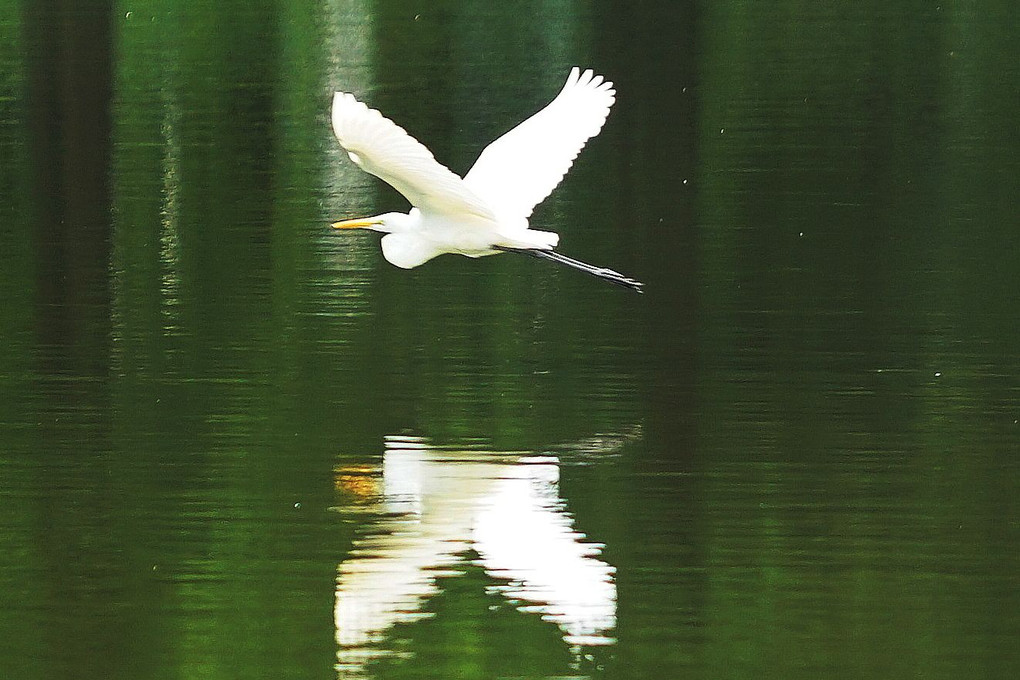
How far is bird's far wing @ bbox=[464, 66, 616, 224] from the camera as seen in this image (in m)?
10.7

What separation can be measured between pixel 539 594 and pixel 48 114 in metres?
17.9

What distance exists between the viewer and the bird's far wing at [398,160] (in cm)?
834

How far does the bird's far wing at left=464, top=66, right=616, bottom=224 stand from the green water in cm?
98

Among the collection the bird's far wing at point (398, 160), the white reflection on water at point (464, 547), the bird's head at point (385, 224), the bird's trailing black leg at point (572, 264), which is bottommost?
the white reflection on water at point (464, 547)

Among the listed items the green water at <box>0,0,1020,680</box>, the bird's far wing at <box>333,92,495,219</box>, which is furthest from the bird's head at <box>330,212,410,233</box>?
the green water at <box>0,0,1020,680</box>

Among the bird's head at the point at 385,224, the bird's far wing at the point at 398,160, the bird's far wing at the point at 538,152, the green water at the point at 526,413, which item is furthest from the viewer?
the bird's far wing at the point at 538,152

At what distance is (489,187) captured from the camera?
420 inches

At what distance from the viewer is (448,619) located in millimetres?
6906

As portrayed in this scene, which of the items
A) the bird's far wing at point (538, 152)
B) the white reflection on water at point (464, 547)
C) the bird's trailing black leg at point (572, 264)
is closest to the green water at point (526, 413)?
the white reflection on water at point (464, 547)

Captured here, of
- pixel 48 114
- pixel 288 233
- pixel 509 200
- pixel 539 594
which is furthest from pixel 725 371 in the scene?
pixel 48 114

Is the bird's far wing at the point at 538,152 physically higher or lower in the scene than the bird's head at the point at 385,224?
higher

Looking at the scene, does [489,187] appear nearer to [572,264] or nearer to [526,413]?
[572,264]

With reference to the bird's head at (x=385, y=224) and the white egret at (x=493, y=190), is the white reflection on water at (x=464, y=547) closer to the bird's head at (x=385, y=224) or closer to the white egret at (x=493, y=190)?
the white egret at (x=493, y=190)

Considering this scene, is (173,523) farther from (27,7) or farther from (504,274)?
(27,7)
